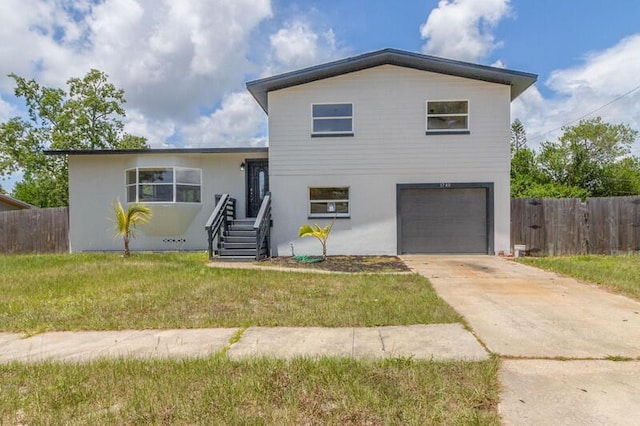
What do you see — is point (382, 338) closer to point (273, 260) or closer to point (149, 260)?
point (273, 260)

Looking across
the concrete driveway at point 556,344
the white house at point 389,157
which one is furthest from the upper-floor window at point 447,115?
the concrete driveway at point 556,344

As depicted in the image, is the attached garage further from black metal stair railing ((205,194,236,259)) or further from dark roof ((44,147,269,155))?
black metal stair railing ((205,194,236,259))

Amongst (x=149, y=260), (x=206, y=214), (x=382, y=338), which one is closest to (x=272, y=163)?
(x=206, y=214)

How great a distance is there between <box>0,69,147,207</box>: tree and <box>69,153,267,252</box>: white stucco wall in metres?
15.0

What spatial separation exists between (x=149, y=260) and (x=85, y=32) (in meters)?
10.8

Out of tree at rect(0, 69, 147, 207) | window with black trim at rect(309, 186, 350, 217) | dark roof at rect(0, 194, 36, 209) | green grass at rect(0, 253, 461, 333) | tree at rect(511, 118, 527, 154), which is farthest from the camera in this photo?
tree at rect(511, 118, 527, 154)

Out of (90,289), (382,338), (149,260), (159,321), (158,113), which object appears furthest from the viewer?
(158,113)

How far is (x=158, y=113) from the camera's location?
88.3 feet

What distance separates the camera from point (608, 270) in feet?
26.9

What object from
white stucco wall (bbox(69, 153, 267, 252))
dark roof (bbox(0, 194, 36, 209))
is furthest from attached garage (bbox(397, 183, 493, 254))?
dark roof (bbox(0, 194, 36, 209))

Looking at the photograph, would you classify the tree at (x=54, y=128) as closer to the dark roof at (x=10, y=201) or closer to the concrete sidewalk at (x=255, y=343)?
the dark roof at (x=10, y=201)

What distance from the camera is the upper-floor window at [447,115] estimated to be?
1213cm

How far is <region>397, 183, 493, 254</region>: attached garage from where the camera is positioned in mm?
12148

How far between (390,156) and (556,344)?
353 inches
